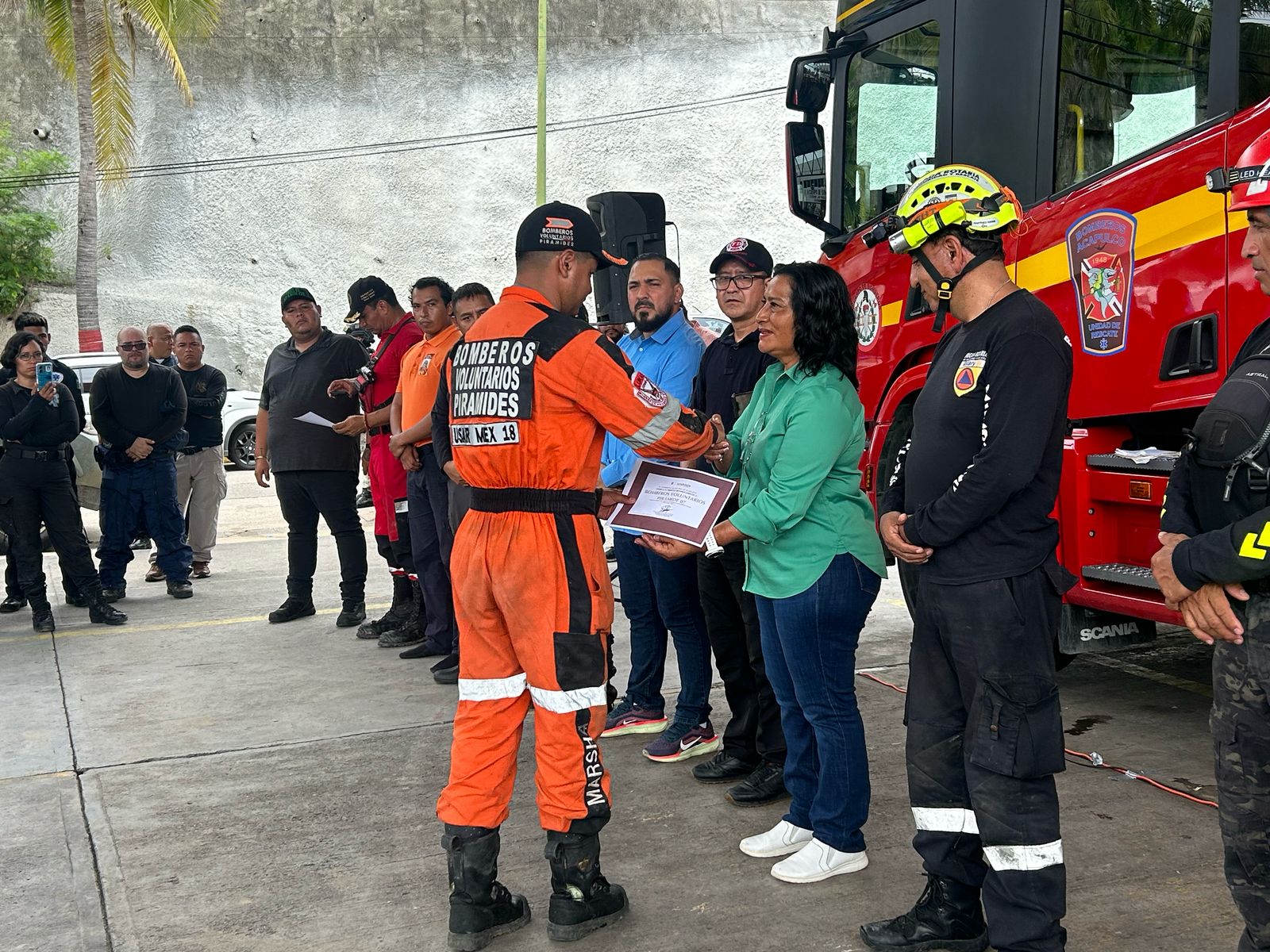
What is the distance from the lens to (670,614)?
508 centimetres

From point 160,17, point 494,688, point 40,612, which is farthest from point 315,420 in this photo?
point 160,17

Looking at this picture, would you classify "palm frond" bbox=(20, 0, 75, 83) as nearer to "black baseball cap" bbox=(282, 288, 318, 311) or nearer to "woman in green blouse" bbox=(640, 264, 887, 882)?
"black baseball cap" bbox=(282, 288, 318, 311)

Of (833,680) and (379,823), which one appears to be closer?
(833,680)

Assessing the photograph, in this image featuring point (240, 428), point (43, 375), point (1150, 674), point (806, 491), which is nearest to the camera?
point (806, 491)

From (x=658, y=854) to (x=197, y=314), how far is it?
2752 cm

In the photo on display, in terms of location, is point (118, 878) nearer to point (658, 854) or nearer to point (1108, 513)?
point (658, 854)

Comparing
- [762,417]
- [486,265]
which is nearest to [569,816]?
[762,417]

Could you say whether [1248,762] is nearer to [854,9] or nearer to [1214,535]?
[1214,535]

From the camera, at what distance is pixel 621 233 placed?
24.2 feet

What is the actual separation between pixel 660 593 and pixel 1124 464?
6.05ft

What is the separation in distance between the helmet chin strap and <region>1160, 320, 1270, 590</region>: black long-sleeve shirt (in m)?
0.68

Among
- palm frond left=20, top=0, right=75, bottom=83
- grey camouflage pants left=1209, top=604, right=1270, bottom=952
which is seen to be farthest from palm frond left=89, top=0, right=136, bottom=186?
grey camouflage pants left=1209, top=604, right=1270, bottom=952

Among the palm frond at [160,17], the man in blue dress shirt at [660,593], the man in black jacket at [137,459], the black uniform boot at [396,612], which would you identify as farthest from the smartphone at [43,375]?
the palm frond at [160,17]

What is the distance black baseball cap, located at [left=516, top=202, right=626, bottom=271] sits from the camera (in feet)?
11.8
